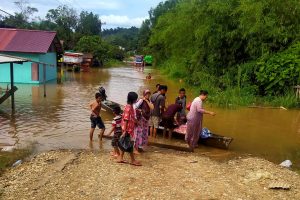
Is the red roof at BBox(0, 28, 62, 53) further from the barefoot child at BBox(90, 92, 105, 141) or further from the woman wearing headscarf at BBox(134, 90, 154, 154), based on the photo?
the woman wearing headscarf at BBox(134, 90, 154, 154)

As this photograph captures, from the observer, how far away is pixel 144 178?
7148mm

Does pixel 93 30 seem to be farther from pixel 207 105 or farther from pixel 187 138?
pixel 187 138

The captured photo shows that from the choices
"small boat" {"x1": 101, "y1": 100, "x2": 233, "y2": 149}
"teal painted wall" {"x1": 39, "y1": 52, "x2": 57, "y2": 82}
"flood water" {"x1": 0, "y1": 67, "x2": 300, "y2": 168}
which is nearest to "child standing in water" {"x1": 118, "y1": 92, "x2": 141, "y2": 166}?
"flood water" {"x1": 0, "y1": 67, "x2": 300, "y2": 168}

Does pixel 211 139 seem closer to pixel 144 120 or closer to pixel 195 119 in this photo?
pixel 195 119

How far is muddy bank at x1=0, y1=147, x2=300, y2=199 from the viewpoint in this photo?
6422mm

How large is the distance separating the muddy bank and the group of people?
1.47 feet

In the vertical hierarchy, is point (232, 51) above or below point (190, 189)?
above

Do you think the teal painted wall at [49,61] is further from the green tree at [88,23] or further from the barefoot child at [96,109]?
the green tree at [88,23]

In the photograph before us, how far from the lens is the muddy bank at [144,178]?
6422 millimetres

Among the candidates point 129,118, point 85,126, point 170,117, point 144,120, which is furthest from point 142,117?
point 85,126

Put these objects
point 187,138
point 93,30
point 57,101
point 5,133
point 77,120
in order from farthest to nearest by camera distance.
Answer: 1. point 93,30
2. point 57,101
3. point 77,120
4. point 5,133
5. point 187,138

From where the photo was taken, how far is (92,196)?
627cm

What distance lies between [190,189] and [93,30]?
76.3 meters

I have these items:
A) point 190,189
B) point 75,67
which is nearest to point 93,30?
point 75,67
